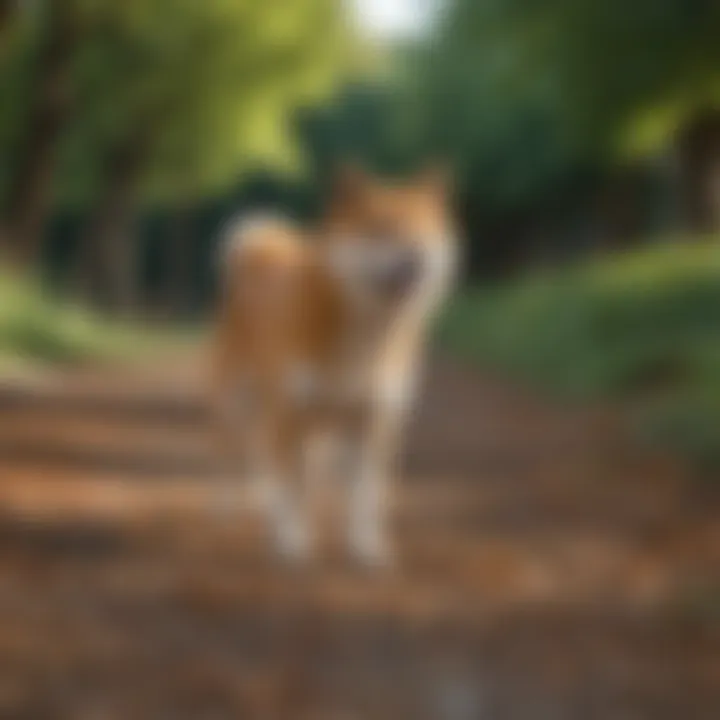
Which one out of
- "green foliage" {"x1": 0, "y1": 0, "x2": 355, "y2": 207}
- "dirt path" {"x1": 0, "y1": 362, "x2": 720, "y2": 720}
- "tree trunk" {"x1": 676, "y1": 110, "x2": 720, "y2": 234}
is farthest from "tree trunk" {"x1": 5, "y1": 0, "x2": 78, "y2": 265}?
"tree trunk" {"x1": 676, "y1": 110, "x2": 720, "y2": 234}

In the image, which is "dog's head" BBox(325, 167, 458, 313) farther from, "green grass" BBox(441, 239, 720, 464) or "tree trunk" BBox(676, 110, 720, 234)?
"tree trunk" BBox(676, 110, 720, 234)

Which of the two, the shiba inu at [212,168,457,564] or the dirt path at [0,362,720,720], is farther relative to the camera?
the shiba inu at [212,168,457,564]

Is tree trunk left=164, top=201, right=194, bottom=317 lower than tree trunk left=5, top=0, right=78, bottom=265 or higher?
lower

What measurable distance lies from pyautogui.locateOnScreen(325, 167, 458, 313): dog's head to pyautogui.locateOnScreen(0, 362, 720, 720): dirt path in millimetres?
125

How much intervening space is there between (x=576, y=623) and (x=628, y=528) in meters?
0.17

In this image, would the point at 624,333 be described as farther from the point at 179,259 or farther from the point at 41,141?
the point at 41,141

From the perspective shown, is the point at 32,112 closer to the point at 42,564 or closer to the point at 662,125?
the point at 42,564

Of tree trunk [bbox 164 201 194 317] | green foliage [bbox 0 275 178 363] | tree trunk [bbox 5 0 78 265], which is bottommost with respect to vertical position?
green foliage [bbox 0 275 178 363]

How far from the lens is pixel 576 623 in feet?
3.71

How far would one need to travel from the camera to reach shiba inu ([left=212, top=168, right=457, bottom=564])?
3.72 feet

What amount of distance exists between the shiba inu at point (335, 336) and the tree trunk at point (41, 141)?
149 millimetres

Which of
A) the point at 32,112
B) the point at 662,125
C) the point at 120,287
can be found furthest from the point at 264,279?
the point at 662,125

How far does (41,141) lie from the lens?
1173mm

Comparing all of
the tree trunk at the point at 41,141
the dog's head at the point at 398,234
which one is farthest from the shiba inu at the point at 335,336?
the tree trunk at the point at 41,141
